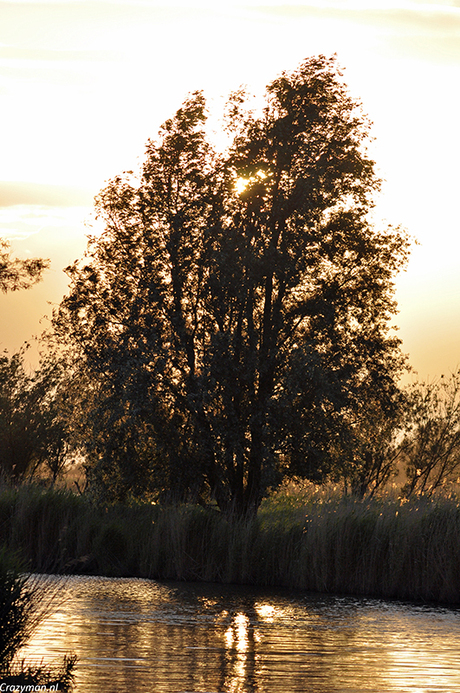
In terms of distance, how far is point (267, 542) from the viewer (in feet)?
81.5

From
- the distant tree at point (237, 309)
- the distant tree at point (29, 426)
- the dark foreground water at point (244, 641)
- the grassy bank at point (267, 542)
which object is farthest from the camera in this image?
the distant tree at point (29, 426)

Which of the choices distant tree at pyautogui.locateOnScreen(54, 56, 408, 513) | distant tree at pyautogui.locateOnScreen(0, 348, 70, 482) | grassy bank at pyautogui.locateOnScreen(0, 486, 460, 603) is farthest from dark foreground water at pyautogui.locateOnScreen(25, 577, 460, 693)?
distant tree at pyautogui.locateOnScreen(0, 348, 70, 482)

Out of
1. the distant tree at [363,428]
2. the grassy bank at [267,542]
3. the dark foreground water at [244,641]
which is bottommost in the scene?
the dark foreground water at [244,641]

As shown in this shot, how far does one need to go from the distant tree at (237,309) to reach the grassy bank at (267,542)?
2.58 metres

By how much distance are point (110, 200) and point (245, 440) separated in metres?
9.19

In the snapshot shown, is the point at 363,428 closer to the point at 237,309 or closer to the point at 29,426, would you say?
the point at 237,309

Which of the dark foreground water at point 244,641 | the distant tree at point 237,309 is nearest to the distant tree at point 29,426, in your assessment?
the distant tree at point 237,309

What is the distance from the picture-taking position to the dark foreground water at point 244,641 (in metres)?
12.6

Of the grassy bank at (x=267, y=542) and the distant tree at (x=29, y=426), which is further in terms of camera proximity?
the distant tree at (x=29, y=426)

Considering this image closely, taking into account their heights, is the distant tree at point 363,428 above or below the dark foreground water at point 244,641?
above

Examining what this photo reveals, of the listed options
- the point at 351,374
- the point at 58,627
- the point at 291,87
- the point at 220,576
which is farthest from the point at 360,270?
the point at 58,627

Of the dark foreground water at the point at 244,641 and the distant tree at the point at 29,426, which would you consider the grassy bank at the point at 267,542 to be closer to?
the dark foreground water at the point at 244,641

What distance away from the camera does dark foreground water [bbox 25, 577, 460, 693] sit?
1255 centimetres

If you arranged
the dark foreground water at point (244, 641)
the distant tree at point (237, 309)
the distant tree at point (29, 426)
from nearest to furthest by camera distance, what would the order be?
1. the dark foreground water at point (244, 641)
2. the distant tree at point (237, 309)
3. the distant tree at point (29, 426)
